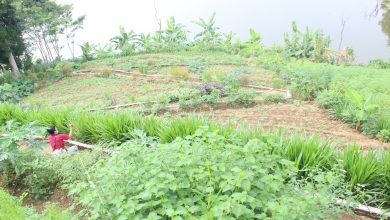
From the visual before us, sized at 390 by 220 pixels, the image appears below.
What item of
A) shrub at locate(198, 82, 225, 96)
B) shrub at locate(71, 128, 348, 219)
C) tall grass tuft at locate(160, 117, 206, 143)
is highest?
shrub at locate(71, 128, 348, 219)

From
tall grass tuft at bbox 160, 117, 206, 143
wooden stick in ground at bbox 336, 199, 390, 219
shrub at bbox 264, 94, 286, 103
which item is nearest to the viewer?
wooden stick in ground at bbox 336, 199, 390, 219

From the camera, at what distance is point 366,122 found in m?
7.18

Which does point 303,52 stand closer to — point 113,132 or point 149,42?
point 149,42

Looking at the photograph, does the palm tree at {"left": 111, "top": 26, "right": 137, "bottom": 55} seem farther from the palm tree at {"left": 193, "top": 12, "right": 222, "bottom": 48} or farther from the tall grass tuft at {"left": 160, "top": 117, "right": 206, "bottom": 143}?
the tall grass tuft at {"left": 160, "top": 117, "right": 206, "bottom": 143}

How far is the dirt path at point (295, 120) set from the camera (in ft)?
22.5

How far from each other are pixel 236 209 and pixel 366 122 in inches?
223

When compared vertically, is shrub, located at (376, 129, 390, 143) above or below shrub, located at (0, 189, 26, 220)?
below

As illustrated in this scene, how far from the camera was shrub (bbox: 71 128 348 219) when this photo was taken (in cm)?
260

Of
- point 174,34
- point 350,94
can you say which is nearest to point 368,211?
point 350,94

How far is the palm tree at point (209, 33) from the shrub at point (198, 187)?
18.9 m

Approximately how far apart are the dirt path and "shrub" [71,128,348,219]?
343 centimetres

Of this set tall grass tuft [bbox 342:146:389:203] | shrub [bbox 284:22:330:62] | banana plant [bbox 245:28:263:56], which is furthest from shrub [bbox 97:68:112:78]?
tall grass tuft [bbox 342:146:389:203]

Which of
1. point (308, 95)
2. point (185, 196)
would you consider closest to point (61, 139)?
point (185, 196)

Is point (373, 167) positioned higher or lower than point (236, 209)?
lower
